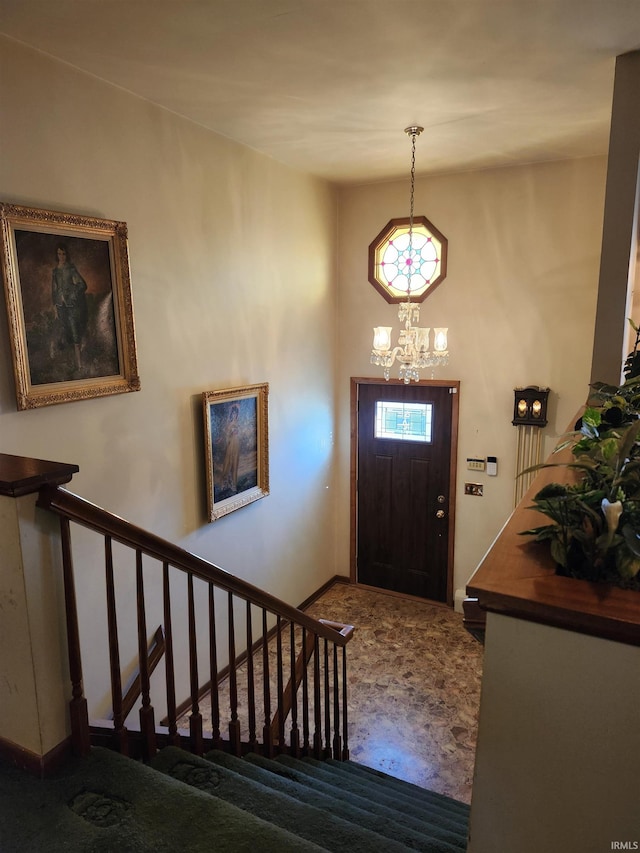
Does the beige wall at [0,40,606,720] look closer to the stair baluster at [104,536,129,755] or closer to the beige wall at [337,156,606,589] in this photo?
the beige wall at [337,156,606,589]

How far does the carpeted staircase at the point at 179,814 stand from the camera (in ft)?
4.54

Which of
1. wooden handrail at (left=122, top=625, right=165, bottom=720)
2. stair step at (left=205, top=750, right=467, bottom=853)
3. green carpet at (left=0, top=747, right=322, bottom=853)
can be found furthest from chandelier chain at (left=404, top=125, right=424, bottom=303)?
green carpet at (left=0, top=747, right=322, bottom=853)

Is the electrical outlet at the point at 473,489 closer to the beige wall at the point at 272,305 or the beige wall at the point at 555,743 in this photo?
the beige wall at the point at 272,305

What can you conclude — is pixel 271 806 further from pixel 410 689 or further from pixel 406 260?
pixel 406 260

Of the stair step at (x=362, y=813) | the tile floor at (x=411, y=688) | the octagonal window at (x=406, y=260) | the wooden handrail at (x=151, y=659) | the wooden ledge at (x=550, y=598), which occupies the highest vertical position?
Result: the octagonal window at (x=406, y=260)

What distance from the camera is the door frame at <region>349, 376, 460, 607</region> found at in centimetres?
A: 507

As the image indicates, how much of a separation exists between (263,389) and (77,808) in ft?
10.3

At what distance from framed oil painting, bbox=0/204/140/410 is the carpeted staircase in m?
1.66

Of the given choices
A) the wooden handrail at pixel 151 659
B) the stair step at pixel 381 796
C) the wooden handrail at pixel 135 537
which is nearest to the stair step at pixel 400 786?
the stair step at pixel 381 796

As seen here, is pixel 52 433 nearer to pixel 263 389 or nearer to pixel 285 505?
pixel 263 389

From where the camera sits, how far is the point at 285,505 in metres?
4.83

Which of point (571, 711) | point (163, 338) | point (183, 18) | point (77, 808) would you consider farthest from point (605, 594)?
point (163, 338)

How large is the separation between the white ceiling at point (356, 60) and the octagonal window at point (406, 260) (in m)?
1.17

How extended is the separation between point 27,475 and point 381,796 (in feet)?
6.84
